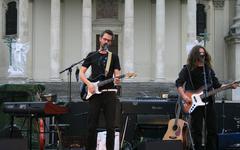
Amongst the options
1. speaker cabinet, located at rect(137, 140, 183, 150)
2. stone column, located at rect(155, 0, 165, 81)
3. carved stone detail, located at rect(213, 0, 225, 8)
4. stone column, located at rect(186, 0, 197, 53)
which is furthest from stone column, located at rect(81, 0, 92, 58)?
speaker cabinet, located at rect(137, 140, 183, 150)

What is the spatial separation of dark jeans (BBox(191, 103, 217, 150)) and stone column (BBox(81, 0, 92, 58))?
30.1 m

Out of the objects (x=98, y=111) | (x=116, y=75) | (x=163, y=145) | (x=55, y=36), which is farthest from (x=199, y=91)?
(x=55, y=36)

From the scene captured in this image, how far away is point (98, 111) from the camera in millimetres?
9555

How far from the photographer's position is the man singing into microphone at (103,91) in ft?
31.0

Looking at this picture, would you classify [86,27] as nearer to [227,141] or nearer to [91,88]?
[227,141]

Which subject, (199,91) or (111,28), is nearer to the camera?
(199,91)

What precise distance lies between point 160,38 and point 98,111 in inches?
1231

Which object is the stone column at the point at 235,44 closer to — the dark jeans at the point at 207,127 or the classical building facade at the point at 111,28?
the classical building facade at the point at 111,28

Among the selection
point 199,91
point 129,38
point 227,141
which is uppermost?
point 129,38

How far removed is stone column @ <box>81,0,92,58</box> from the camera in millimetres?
39969

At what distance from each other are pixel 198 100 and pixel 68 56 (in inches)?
1341

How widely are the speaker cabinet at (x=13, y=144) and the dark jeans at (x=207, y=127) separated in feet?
9.59

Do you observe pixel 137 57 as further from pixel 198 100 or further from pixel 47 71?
pixel 198 100

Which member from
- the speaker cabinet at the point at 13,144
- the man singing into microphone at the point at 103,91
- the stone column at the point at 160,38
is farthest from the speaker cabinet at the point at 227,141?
the stone column at the point at 160,38
